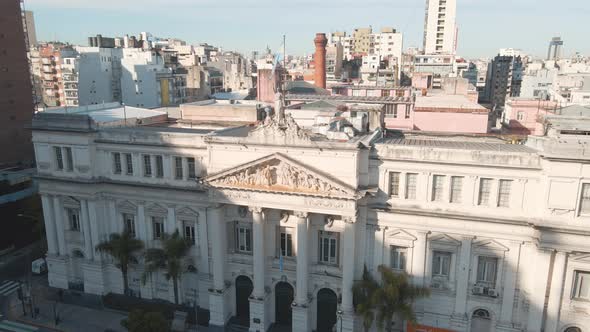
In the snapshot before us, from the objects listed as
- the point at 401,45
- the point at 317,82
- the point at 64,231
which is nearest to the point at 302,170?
the point at 64,231

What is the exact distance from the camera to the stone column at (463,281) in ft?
117

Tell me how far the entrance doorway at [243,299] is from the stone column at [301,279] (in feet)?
17.4

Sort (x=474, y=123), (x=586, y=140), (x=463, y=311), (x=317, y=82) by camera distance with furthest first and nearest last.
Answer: (x=317, y=82)
(x=474, y=123)
(x=463, y=311)
(x=586, y=140)

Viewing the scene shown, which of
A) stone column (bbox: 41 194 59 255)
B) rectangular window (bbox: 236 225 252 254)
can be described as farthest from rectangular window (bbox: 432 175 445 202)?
stone column (bbox: 41 194 59 255)

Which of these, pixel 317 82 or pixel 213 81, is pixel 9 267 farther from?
pixel 213 81

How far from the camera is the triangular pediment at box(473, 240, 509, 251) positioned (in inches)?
1379

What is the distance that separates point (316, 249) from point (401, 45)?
174432 millimetres

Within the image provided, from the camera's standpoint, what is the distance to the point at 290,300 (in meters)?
42.2

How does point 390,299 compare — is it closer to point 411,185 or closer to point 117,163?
point 411,185

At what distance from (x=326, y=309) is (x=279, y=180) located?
12452 mm

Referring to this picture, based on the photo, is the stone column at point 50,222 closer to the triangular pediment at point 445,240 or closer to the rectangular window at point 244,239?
the rectangular window at point 244,239

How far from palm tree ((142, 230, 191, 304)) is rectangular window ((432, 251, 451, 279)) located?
21661 millimetres

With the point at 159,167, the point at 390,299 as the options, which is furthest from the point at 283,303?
the point at 159,167

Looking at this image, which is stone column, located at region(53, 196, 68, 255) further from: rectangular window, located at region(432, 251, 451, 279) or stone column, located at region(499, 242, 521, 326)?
stone column, located at region(499, 242, 521, 326)
